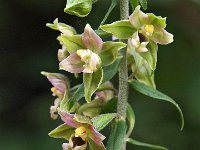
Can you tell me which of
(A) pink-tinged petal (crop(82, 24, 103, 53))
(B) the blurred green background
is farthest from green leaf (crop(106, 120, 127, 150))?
(B) the blurred green background

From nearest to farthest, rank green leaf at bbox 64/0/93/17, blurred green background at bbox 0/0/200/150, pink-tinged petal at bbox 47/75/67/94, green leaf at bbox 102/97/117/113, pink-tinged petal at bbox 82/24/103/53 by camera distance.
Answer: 1. green leaf at bbox 64/0/93/17
2. pink-tinged petal at bbox 82/24/103/53
3. green leaf at bbox 102/97/117/113
4. pink-tinged petal at bbox 47/75/67/94
5. blurred green background at bbox 0/0/200/150

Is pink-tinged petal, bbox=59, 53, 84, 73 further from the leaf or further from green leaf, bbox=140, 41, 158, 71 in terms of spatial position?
green leaf, bbox=140, 41, 158, 71

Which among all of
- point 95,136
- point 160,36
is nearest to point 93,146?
point 95,136

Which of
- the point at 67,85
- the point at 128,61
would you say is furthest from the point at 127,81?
the point at 67,85

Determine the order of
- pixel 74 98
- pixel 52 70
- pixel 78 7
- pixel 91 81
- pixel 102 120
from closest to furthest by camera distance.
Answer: pixel 78 7
pixel 91 81
pixel 102 120
pixel 74 98
pixel 52 70

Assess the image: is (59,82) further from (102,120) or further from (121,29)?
(121,29)

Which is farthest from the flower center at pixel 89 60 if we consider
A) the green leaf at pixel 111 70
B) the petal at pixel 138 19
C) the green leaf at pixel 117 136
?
the green leaf at pixel 117 136

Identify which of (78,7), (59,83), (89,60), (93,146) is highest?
(78,7)
